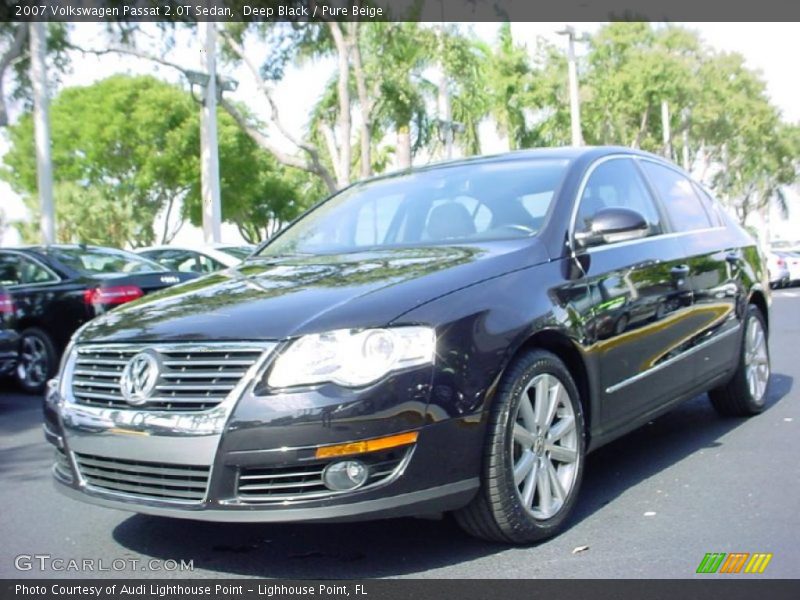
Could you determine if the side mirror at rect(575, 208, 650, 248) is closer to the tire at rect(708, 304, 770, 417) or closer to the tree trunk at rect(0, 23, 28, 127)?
the tire at rect(708, 304, 770, 417)

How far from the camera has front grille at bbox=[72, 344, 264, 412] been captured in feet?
11.0

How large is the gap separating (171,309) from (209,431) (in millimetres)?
756

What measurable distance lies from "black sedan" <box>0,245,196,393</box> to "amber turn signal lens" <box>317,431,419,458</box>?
5867mm

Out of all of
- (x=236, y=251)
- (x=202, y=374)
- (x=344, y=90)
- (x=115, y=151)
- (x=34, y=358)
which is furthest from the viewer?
(x=115, y=151)

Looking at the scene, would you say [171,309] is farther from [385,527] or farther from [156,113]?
[156,113]

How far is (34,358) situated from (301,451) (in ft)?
21.5

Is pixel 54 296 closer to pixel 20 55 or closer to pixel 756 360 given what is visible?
pixel 756 360

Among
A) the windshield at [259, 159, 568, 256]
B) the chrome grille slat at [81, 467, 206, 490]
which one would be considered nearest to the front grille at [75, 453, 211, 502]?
the chrome grille slat at [81, 467, 206, 490]

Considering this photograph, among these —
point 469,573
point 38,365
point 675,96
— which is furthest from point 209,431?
point 675,96

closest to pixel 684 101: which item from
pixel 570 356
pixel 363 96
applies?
pixel 363 96

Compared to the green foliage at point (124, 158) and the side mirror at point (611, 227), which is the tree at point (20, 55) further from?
the green foliage at point (124, 158)

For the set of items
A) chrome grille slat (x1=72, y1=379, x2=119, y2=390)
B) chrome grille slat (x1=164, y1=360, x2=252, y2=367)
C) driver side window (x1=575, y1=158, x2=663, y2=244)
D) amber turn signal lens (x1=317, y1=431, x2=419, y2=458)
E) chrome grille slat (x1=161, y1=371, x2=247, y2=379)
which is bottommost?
amber turn signal lens (x1=317, y1=431, x2=419, y2=458)

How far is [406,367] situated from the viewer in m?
3.36

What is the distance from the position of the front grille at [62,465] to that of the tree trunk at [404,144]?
1929cm
